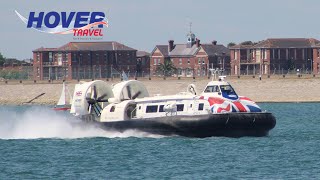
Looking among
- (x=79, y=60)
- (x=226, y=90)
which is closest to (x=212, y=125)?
(x=226, y=90)

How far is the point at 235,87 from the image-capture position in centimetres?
12912

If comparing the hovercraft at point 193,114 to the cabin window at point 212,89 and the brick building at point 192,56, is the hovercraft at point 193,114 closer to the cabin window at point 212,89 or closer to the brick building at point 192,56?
the cabin window at point 212,89

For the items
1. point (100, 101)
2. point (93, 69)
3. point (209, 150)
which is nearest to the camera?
point (209, 150)

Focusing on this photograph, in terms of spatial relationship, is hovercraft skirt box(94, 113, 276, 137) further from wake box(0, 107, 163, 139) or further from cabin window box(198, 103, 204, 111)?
wake box(0, 107, 163, 139)

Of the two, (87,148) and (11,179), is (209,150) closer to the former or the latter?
(87,148)

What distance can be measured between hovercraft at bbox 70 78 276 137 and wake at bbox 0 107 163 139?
0.44m

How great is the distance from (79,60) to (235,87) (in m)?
49.4

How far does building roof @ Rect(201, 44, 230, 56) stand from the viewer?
18238 cm

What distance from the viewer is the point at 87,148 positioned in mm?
55531

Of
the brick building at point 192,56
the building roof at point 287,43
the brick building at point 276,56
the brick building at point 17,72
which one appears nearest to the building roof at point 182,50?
the brick building at point 192,56

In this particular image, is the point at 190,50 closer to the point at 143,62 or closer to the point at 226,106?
the point at 143,62

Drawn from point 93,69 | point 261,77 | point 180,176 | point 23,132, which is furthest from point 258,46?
point 180,176

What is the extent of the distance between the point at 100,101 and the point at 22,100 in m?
75.2

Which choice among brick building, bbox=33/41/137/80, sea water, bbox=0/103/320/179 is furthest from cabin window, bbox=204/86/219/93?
brick building, bbox=33/41/137/80
